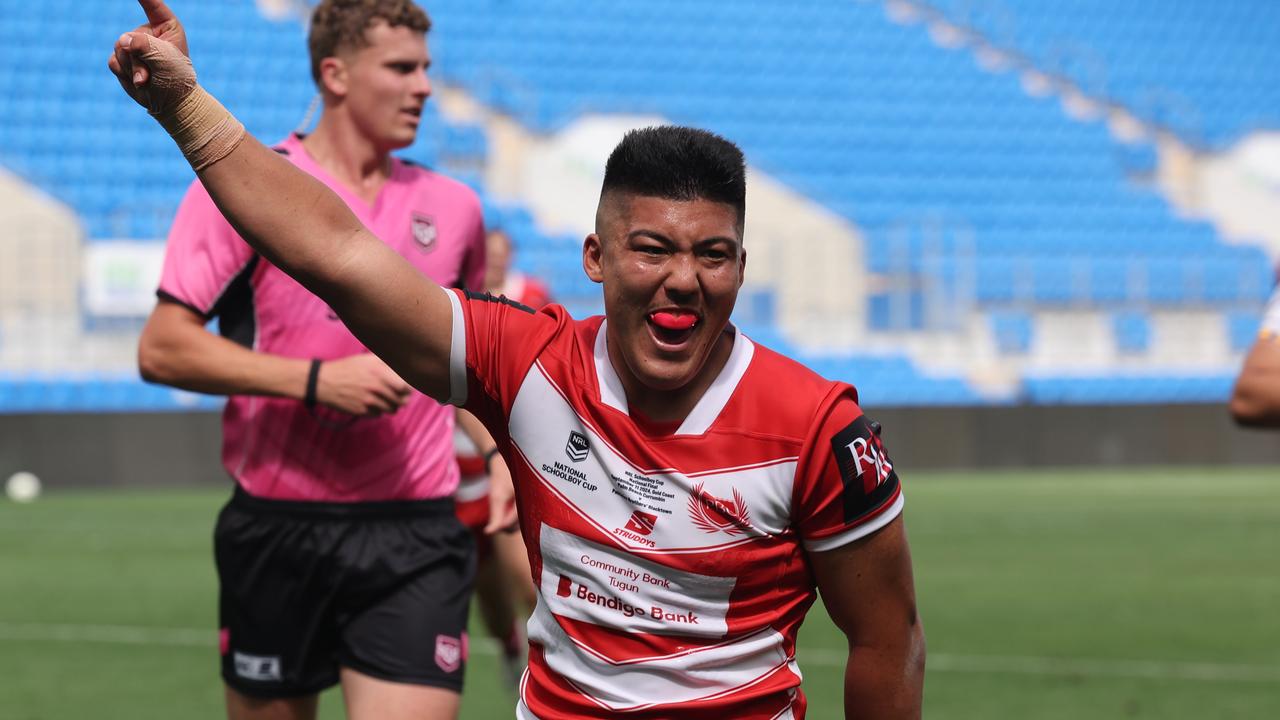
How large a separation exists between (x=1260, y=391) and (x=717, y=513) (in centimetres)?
122

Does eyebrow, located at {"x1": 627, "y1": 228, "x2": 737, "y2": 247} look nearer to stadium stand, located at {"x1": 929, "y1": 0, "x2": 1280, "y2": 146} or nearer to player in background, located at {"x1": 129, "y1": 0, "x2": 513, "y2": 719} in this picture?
player in background, located at {"x1": 129, "y1": 0, "x2": 513, "y2": 719}

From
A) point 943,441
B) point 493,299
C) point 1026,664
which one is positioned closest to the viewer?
point 493,299

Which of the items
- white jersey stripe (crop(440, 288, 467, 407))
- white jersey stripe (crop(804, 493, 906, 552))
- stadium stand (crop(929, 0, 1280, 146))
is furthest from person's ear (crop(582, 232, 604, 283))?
stadium stand (crop(929, 0, 1280, 146))

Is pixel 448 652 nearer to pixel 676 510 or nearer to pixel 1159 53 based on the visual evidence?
pixel 676 510

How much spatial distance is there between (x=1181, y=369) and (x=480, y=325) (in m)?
23.0

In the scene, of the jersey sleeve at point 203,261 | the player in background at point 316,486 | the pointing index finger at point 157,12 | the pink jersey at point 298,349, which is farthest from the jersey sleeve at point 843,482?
the jersey sleeve at point 203,261

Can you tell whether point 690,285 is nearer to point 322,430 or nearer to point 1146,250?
point 322,430

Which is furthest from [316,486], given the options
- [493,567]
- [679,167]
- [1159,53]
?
[1159,53]

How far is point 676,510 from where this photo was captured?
2.58 meters

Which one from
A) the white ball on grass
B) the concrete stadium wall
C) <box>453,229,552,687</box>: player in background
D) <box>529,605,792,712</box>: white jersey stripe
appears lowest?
the white ball on grass

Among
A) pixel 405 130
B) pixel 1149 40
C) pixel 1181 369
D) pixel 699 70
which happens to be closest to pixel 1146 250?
pixel 1181 369

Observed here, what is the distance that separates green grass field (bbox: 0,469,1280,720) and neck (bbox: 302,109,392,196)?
2.90 metres

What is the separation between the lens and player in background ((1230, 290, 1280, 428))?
311 centimetres

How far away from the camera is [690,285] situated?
2.48m
